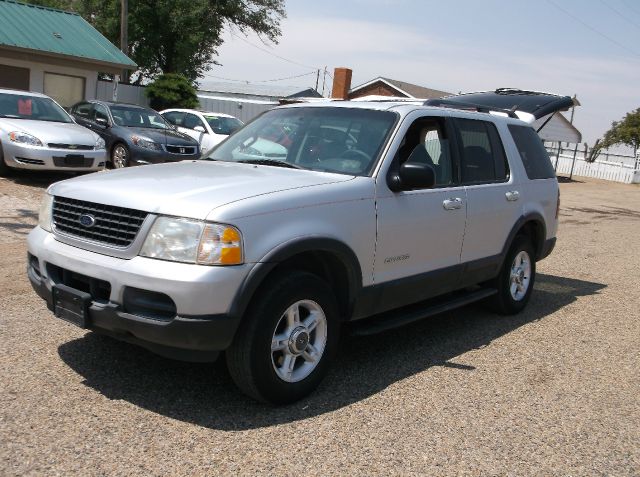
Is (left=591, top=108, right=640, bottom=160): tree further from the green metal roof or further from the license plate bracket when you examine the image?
the license plate bracket

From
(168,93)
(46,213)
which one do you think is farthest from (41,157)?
(168,93)

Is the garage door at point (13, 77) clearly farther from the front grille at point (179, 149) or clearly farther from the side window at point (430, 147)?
the side window at point (430, 147)

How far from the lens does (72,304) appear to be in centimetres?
394

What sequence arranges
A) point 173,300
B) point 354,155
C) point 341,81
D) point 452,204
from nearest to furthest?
point 173,300 → point 354,155 → point 452,204 → point 341,81

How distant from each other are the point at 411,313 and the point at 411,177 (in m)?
1.13

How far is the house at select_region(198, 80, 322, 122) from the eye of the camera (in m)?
34.5

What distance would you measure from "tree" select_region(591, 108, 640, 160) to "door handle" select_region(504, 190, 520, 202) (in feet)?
150

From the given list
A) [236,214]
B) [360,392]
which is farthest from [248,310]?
[360,392]

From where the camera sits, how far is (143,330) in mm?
3703

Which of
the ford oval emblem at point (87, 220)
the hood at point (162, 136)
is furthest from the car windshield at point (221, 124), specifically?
the ford oval emblem at point (87, 220)

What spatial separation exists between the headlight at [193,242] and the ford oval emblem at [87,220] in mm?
458

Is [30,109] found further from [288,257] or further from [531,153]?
[288,257]

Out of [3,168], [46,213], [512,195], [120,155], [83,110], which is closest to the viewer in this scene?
[46,213]

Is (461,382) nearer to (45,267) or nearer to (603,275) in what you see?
(45,267)
